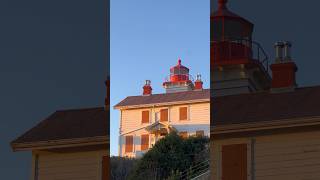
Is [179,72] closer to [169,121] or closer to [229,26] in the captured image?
[169,121]

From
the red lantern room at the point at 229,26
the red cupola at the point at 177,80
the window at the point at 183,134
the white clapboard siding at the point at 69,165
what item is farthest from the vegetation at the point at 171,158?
the red lantern room at the point at 229,26

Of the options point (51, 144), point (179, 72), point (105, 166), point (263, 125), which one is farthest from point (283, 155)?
point (179, 72)

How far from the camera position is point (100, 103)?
13.5 feet

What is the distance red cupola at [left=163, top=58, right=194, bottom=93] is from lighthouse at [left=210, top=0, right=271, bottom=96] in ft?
4.04

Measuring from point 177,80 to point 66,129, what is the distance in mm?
2138

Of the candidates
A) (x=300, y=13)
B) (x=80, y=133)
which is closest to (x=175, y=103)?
(x=80, y=133)

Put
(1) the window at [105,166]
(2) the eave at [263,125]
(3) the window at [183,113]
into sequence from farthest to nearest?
(2) the eave at [263,125], (1) the window at [105,166], (3) the window at [183,113]

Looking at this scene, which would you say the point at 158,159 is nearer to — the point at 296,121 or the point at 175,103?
the point at 175,103

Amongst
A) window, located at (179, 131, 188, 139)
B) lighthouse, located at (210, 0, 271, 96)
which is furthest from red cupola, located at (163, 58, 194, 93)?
lighthouse, located at (210, 0, 271, 96)

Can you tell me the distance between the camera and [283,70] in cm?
465

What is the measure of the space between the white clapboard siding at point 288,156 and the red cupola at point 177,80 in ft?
6.42

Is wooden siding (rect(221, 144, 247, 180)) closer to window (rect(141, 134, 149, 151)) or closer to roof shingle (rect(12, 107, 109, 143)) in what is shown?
roof shingle (rect(12, 107, 109, 143))

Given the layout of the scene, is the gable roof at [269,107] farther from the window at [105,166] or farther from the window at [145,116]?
the window at [145,116]

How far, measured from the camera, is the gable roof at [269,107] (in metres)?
4.29
